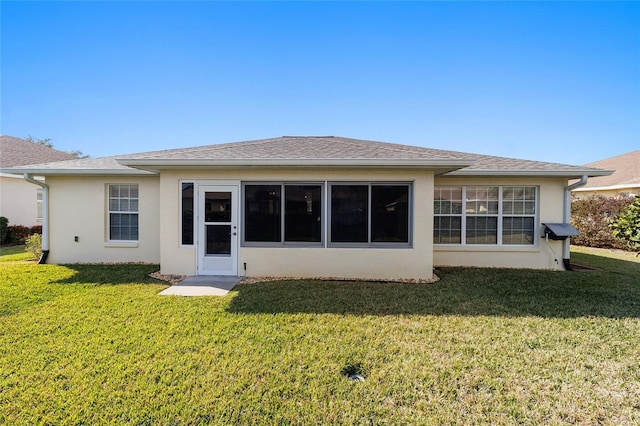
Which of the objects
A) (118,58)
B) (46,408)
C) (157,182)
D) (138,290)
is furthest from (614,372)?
(118,58)

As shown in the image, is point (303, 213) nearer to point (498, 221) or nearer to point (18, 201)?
point (498, 221)

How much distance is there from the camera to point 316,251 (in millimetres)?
7465

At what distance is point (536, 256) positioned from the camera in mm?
8828

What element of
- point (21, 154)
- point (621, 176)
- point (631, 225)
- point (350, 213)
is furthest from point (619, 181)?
point (21, 154)

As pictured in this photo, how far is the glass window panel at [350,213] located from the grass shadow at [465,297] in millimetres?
1180

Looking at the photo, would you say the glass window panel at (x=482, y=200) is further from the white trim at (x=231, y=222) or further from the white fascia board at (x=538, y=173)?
the white trim at (x=231, y=222)

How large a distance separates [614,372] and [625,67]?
14692 mm

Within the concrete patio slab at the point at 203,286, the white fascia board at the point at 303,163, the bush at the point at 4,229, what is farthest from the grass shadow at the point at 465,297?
the bush at the point at 4,229

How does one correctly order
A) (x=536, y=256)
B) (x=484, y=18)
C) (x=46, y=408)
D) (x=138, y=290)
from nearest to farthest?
→ 1. (x=46, y=408)
2. (x=138, y=290)
3. (x=536, y=256)
4. (x=484, y=18)

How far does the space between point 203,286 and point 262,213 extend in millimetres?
2195

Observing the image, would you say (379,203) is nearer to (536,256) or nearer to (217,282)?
(217,282)

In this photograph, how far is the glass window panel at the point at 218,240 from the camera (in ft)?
24.7

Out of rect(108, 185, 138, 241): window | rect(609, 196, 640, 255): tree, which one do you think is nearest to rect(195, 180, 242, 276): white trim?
rect(108, 185, 138, 241): window

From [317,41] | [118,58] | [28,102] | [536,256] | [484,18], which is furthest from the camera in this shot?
[28,102]
